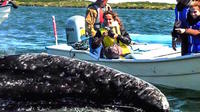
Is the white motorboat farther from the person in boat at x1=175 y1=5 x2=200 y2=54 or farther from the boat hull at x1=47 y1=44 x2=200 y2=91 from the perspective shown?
the person in boat at x1=175 y1=5 x2=200 y2=54

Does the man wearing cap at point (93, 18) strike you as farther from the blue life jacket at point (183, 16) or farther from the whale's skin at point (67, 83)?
the whale's skin at point (67, 83)

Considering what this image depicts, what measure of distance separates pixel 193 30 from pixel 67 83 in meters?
5.59

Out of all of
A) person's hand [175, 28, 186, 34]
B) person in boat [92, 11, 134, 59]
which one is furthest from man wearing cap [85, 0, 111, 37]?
person's hand [175, 28, 186, 34]

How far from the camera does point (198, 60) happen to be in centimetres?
1120

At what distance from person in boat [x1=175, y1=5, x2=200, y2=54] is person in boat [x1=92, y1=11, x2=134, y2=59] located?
1925 millimetres

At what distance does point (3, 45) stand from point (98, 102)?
1763 cm

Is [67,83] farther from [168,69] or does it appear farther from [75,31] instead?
[75,31]

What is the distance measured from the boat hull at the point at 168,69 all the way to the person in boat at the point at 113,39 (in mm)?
303

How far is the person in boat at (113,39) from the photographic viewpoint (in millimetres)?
12328

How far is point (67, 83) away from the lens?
5965mm

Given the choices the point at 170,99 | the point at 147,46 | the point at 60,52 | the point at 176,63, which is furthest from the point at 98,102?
the point at 60,52

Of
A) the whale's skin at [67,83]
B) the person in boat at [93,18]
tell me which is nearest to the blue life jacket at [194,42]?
the person in boat at [93,18]

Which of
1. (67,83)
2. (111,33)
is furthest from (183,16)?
(67,83)

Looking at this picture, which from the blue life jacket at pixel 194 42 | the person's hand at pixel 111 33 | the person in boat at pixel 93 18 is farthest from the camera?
the person in boat at pixel 93 18
